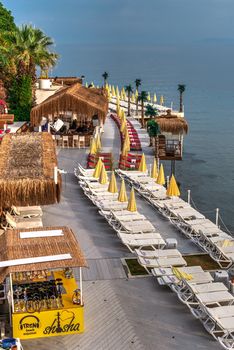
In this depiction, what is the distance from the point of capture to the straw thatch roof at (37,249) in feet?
32.9

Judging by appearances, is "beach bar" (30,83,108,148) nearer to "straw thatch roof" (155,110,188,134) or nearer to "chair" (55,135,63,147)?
"chair" (55,135,63,147)

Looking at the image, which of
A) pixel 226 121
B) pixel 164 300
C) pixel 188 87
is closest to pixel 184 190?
pixel 164 300

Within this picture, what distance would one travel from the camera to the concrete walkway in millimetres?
10211

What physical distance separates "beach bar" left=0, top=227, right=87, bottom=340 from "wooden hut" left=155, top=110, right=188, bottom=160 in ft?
50.5

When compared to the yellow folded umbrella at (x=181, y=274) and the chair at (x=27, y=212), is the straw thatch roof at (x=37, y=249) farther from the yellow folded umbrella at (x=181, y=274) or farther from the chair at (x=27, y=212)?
the chair at (x=27, y=212)

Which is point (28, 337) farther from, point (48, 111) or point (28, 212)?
point (48, 111)

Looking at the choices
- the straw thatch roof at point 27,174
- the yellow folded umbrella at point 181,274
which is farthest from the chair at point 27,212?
the yellow folded umbrella at point 181,274

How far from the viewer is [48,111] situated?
28.3 metres

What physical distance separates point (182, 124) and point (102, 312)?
19016 mm

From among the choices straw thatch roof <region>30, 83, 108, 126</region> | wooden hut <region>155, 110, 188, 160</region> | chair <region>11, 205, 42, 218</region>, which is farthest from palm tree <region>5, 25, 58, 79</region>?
chair <region>11, 205, 42, 218</region>

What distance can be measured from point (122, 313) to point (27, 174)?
17.9ft

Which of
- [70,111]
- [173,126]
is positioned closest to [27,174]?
[70,111]

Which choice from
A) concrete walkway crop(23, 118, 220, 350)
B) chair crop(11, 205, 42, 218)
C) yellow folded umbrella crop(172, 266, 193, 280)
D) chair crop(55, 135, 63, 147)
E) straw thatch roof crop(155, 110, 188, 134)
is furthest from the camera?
straw thatch roof crop(155, 110, 188, 134)

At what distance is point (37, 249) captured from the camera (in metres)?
10.7
